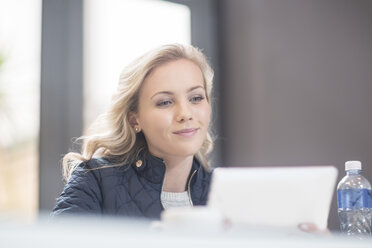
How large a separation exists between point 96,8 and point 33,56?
0.51m

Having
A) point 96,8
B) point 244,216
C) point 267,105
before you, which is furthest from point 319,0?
point 244,216

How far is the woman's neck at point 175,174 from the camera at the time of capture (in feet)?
5.95

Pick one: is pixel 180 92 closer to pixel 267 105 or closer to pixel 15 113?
pixel 15 113

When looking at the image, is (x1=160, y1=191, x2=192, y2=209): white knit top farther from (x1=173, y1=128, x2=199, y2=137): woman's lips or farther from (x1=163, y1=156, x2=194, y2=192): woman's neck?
(x1=173, y1=128, x2=199, y2=137): woman's lips

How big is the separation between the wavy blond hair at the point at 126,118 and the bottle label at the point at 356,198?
534mm

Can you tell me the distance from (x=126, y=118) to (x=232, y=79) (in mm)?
1557

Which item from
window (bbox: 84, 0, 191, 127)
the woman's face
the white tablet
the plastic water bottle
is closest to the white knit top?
the woman's face

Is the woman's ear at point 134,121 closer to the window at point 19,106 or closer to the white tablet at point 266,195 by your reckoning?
the window at point 19,106

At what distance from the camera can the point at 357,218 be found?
62.2 inches

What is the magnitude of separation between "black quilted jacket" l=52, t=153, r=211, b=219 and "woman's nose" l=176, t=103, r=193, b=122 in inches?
7.0

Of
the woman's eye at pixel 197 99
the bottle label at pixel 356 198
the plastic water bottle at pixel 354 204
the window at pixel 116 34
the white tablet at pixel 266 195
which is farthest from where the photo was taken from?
the window at pixel 116 34

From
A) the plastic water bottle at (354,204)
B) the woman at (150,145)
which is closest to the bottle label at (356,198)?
the plastic water bottle at (354,204)

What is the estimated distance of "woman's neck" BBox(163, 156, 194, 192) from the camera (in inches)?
71.4

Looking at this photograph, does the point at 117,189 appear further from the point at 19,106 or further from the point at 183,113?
the point at 19,106
